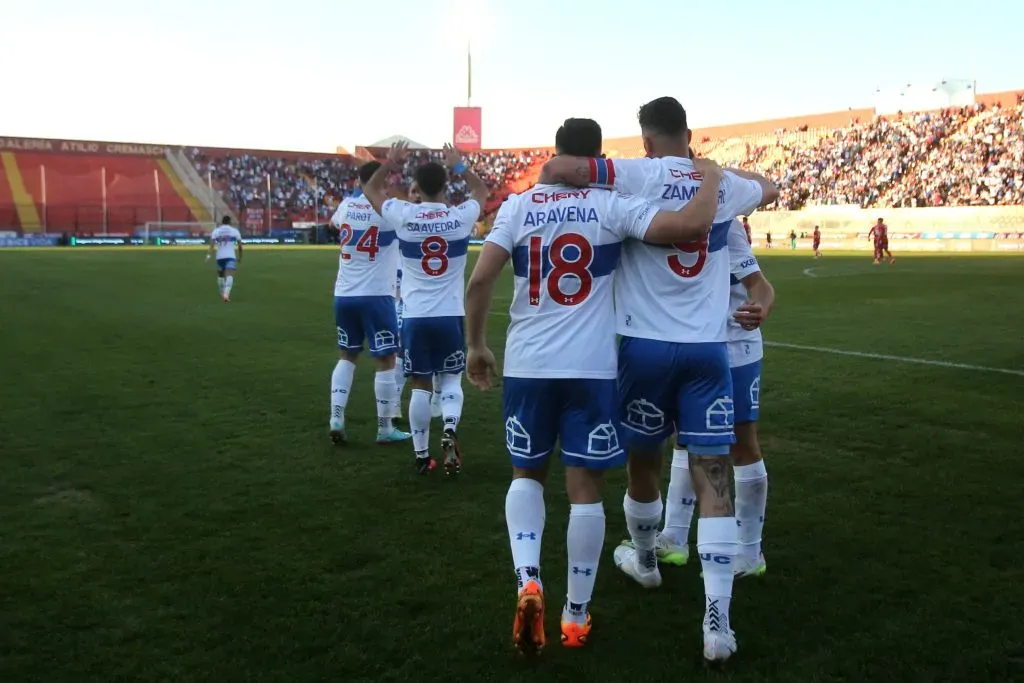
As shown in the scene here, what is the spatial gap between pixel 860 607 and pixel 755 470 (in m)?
0.74

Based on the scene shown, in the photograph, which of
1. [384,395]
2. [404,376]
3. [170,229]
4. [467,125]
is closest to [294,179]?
[170,229]

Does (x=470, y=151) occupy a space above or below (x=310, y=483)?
above

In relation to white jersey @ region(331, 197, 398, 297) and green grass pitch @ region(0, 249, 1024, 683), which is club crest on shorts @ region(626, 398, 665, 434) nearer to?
green grass pitch @ region(0, 249, 1024, 683)

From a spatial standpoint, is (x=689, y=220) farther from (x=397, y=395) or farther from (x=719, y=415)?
(x=397, y=395)

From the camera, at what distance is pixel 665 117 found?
348 centimetres

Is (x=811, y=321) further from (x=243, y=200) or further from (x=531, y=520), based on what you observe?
(x=243, y=200)

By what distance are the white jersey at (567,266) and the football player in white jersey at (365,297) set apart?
3.40 m

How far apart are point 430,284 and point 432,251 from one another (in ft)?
0.76

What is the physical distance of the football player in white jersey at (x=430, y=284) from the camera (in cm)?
588

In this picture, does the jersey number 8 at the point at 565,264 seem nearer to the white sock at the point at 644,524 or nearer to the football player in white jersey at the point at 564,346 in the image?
the football player in white jersey at the point at 564,346

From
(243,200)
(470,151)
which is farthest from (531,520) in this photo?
(470,151)

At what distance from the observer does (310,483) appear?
5.75 meters

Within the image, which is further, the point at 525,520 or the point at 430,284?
the point at 430,284

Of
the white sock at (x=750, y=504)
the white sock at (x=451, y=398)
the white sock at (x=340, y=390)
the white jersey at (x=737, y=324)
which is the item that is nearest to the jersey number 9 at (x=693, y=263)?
the white jersey at (x=737, y=324)
